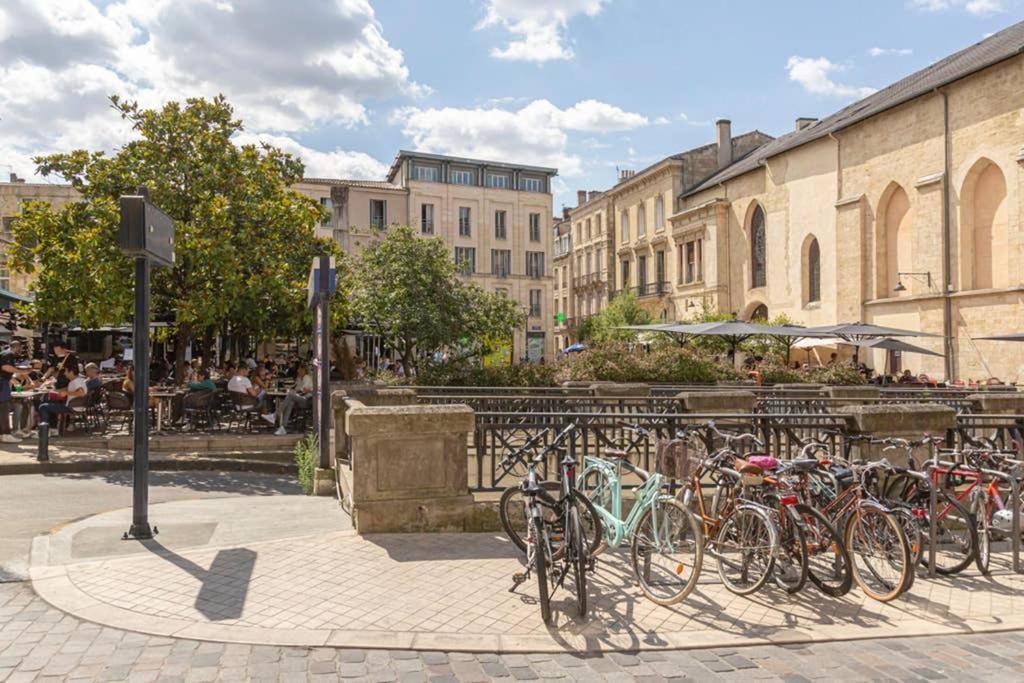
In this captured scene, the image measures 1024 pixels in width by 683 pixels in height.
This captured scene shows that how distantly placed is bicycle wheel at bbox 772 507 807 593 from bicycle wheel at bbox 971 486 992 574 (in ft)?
5.10

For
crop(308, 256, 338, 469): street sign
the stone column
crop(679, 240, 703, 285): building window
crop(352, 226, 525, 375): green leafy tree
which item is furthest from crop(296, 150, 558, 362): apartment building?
the stone column

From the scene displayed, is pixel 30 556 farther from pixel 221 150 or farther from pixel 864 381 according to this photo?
pixel 864 381

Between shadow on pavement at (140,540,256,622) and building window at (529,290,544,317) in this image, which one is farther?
building window at (529,290,544,317)

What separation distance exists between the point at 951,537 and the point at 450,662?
16.1ft

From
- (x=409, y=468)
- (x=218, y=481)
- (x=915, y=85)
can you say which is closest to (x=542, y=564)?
(x=409, y=468)

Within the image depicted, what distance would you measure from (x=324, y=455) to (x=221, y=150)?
8.33 metres

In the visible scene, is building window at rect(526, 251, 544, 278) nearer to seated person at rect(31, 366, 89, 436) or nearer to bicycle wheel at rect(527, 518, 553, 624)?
seated person at rect(31, 366, 89, 436)

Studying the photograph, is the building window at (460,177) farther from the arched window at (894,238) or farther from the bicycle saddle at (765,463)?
the bicycle saddle at (765,463)

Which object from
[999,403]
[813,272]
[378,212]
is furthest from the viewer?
[378,212]

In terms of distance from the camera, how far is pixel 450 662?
4.28 meters

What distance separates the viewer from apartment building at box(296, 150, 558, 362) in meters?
56.6

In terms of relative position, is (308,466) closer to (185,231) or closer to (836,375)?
A: (185,231)

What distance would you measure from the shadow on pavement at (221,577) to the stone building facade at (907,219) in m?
27.0

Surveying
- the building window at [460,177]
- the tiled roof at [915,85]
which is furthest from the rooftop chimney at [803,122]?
the building window at [460,177]
